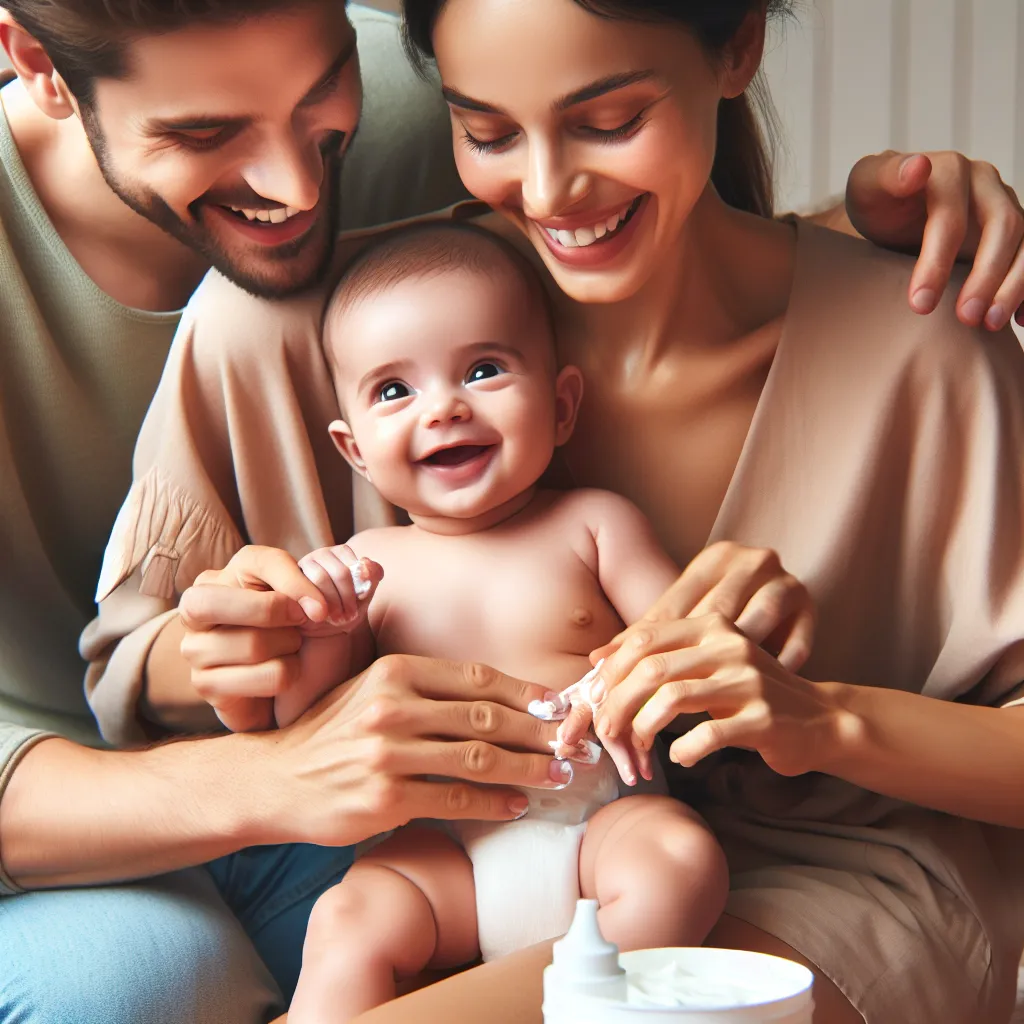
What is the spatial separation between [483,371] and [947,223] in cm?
41

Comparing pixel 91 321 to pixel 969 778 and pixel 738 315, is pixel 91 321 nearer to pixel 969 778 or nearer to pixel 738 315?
pixel 738 315

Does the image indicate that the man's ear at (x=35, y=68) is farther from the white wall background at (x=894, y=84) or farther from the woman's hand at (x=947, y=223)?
the white wall background at (x=894, y=84)

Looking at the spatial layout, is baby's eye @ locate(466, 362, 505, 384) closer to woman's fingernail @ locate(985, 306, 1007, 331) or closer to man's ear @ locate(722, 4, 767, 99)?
man's ear @ locate(722, 4, 767, 99)

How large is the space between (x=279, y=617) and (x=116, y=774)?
0.89 ft

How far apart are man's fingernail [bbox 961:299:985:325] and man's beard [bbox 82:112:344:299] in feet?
1.87

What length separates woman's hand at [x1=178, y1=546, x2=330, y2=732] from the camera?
1025mm

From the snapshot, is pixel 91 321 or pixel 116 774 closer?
pixel 116 774

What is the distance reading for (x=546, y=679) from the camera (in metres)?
1.12

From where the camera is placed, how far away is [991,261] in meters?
1.16

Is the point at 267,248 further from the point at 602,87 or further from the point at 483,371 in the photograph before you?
the point at 602,87

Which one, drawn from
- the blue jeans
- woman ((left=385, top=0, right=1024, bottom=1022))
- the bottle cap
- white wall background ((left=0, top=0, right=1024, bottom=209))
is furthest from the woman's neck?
white wall background ((left=0, top=0, right=1024, bottom=209))

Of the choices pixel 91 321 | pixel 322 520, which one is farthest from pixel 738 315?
pixel 91 321

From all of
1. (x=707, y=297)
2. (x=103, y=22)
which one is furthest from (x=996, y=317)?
(x=103, y=22)

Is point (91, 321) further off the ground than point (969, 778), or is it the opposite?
point (91, 321)
